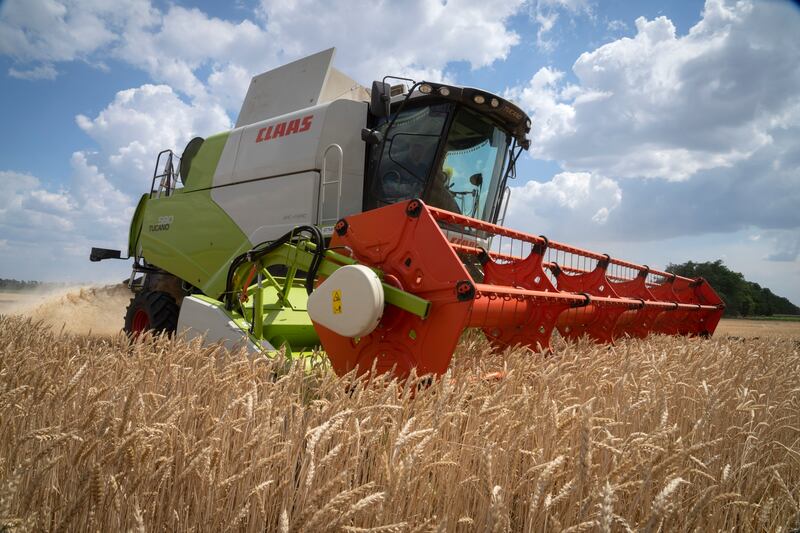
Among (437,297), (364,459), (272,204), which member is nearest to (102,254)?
(272,204)

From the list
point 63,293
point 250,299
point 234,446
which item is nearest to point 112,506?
point 234,446

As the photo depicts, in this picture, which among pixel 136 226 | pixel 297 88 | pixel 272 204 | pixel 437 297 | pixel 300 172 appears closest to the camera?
pixel 437 297

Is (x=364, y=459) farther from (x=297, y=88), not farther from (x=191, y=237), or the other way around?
(x=297, y=88)

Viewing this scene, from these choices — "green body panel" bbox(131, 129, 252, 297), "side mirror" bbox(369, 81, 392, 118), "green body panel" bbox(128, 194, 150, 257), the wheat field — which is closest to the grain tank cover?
"green body panel" bbox(131, 129, 252, 297)

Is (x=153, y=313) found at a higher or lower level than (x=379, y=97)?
lower

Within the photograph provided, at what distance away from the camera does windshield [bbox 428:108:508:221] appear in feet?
15.5

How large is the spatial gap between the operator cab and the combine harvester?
0.02 meters

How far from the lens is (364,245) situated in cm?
289

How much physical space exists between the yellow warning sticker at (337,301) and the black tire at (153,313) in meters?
2.99

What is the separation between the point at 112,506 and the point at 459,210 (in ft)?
14.1

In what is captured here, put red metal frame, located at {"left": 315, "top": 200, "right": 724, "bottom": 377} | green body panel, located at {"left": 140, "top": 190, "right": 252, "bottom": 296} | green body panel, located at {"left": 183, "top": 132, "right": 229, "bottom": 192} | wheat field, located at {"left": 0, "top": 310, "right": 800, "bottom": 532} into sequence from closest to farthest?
1. wheat field, located at {"left": 0, "top": 310, "right": 800, "bottom": 532}
2. red metal frame, located at {"left": 315, "top": 200, "right": 724, "bottom": 377}
3. green body panel, located at {"left": 140, "top": 190, "right": 252, "bottom": 296}
4. green body panel, located at {"left": 183, "top": 132, "right": 229, "bottom": 192}

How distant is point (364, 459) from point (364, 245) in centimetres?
154

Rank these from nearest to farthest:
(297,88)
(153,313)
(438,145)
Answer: (438,145) < (153,313) < (297,88)

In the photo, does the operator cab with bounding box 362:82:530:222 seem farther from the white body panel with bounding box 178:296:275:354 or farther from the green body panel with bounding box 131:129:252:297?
the white body panel with bounding box 178:296:275:354
